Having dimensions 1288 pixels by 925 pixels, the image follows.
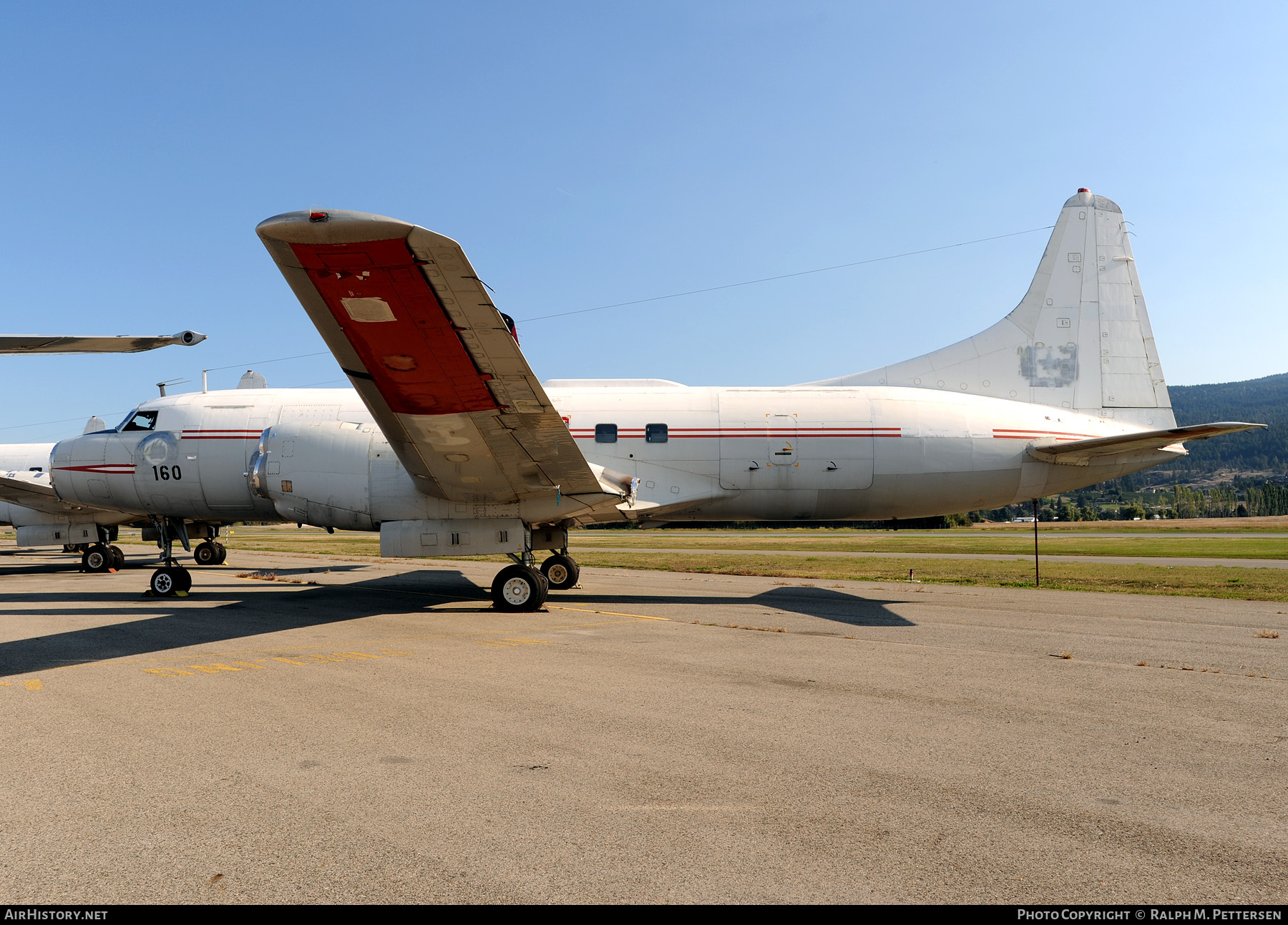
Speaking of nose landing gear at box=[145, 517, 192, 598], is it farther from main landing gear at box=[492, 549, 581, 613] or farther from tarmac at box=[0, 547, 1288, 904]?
main landing gear at box=[492, 549, 581, 613]

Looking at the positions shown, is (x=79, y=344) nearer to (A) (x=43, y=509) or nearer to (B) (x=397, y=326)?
(B) (x=397, y=326)

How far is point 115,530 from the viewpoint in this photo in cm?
2667

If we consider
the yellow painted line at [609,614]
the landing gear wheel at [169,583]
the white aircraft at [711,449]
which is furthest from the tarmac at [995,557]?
the landing gear wheel at [169,583]

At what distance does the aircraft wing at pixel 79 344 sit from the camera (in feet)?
36.1

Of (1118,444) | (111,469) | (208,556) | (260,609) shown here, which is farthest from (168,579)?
(1118,444)

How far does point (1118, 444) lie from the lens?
1491 centimetres

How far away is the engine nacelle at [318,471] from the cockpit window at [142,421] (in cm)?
394

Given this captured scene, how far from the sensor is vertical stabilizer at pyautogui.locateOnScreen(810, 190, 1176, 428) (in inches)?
653

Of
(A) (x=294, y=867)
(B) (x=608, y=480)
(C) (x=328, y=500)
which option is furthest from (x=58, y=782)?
(B) (x=608, y=480)

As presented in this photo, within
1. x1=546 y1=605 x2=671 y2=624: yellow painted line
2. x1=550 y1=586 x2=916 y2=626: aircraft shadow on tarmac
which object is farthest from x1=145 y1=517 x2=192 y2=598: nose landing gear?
x1=546 y1=605 x2=671 y2=624: yellow painted line

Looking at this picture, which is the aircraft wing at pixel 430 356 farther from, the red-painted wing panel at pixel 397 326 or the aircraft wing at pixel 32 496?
the aircraft wing at pixel 32 496

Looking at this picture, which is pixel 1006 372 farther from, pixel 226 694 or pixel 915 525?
pixel 915 525

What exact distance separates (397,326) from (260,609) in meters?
7.27

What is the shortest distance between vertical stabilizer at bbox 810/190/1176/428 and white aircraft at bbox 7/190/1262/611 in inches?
1.4
